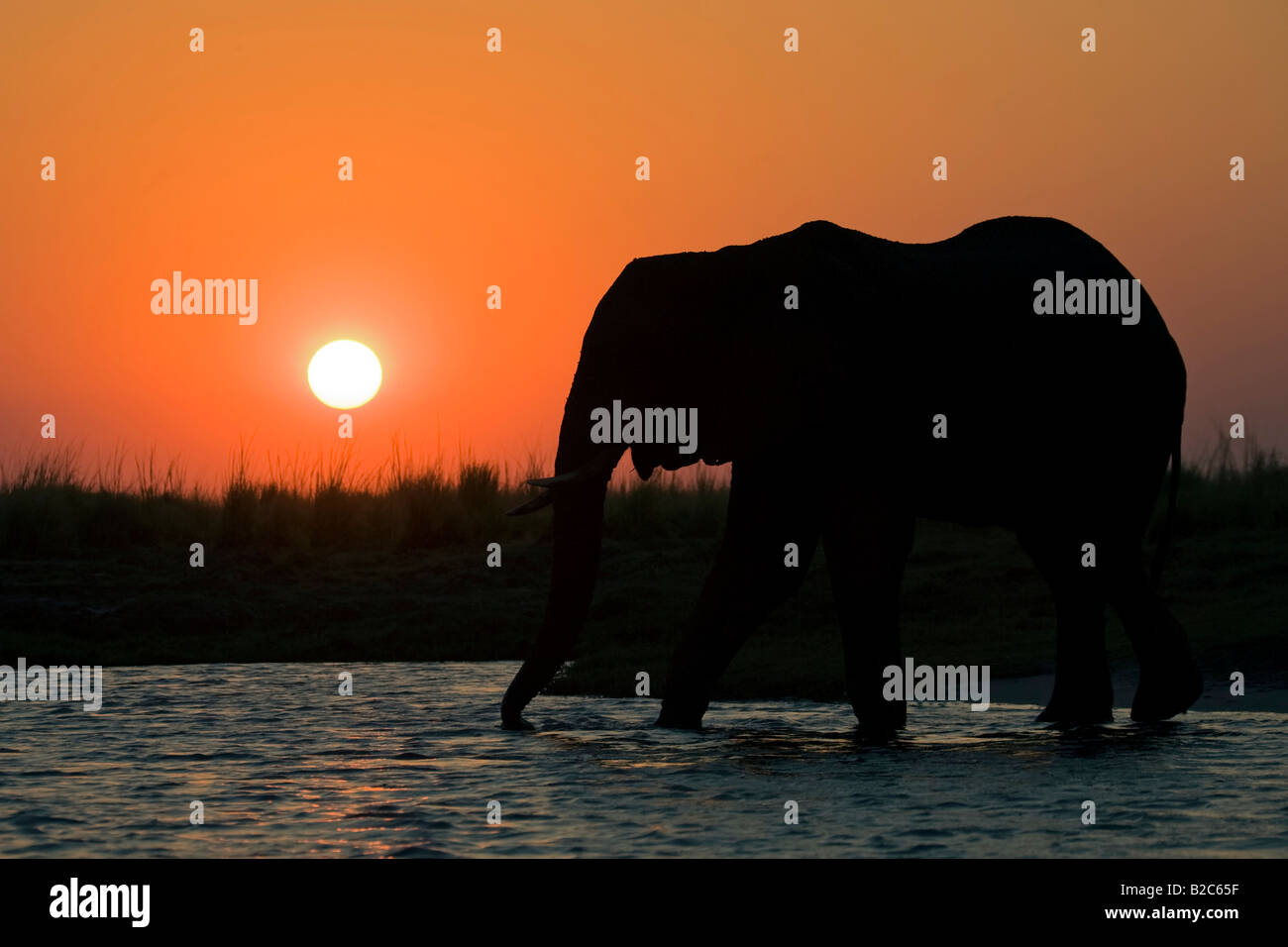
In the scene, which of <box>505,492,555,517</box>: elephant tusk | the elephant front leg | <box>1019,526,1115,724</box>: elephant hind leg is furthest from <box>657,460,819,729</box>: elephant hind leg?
<box>1019,526,1115,724</box>: elephant hind leg

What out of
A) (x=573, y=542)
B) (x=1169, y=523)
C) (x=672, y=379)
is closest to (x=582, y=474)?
(x=573, y=542)

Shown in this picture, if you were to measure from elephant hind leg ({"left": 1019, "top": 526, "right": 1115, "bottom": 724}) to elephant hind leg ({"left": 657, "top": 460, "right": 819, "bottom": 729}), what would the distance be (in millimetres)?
1669

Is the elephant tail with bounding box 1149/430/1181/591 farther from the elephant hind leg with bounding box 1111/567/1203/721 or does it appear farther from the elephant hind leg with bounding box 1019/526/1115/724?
the elephant hind leg with bounding box 1019/526/1115/724

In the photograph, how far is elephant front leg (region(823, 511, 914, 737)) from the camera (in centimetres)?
966

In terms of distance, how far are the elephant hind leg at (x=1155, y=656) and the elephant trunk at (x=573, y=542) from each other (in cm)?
346

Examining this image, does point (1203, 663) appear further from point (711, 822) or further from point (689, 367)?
point (711, 822)

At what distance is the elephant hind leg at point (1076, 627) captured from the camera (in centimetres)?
1091

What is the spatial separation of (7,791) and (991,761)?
4.80m

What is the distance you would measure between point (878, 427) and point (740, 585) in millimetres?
1315

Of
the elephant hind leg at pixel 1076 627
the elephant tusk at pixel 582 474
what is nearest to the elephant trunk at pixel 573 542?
the elephant tusk at pixel 582 474

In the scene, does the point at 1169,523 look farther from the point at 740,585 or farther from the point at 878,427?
the point at 740,585

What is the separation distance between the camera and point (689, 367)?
10172 mm

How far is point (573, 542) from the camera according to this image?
1002 cm

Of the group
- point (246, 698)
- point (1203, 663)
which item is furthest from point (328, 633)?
point (1203, 663)
